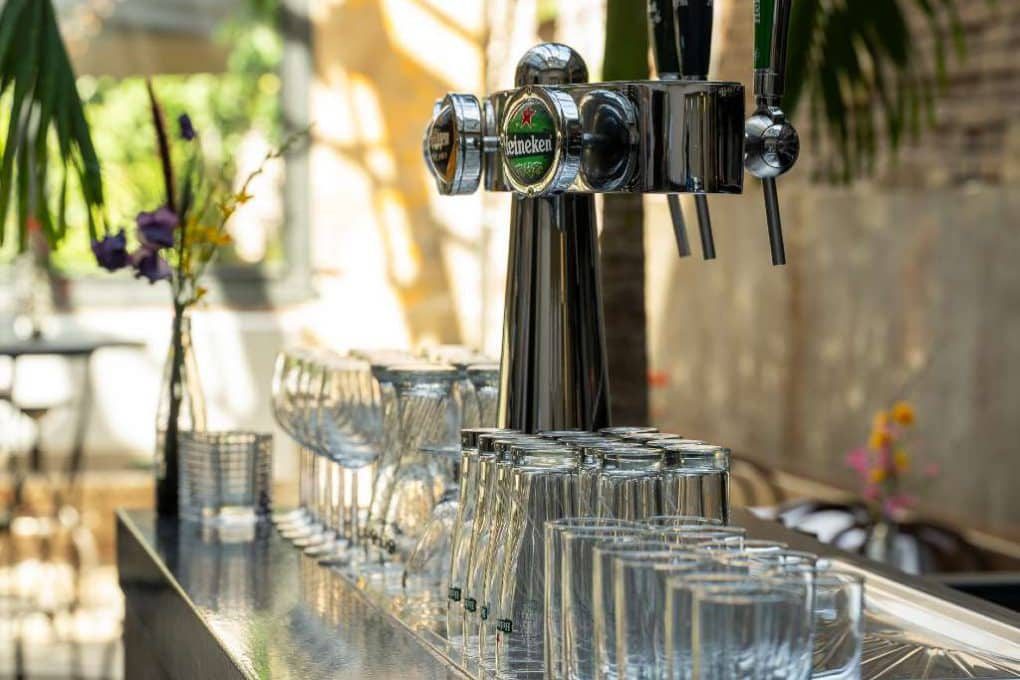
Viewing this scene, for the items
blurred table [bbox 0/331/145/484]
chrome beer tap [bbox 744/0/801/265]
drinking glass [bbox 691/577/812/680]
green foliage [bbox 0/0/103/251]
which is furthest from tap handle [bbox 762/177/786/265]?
blurred table [bbox 0/331/145/484]

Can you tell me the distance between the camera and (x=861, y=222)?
5.43 metres

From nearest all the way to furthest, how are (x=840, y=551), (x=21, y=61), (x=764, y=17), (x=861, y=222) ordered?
1. (x=764, y=17)
2. (x=840, y=551)
3. (x=21, y=61)
4. (x=861, y=222)

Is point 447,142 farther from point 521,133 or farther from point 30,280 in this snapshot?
point 30,280

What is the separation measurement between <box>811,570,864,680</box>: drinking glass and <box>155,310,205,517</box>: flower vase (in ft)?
4.15

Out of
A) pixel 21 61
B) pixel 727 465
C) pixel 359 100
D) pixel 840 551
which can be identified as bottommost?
pixel 840 551

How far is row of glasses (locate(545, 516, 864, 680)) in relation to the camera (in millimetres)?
976

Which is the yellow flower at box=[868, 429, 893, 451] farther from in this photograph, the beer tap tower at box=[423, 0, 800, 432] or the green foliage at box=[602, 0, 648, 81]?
the beer tap tower at box=[423, 0, 800, 432]

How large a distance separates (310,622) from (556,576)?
0.42 m

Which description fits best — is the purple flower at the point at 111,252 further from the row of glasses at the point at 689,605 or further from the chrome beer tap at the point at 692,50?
the row of glasses at the point at 689,605

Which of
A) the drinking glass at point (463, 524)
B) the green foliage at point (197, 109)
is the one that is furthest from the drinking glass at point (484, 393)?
the green foliage at point (197, 109)

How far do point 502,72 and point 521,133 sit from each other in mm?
6798

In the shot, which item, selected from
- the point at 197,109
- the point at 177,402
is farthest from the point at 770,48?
the point at 197,109

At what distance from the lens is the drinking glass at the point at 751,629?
970mm

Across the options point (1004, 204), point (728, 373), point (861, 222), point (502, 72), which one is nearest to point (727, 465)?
point (1004, 204)
